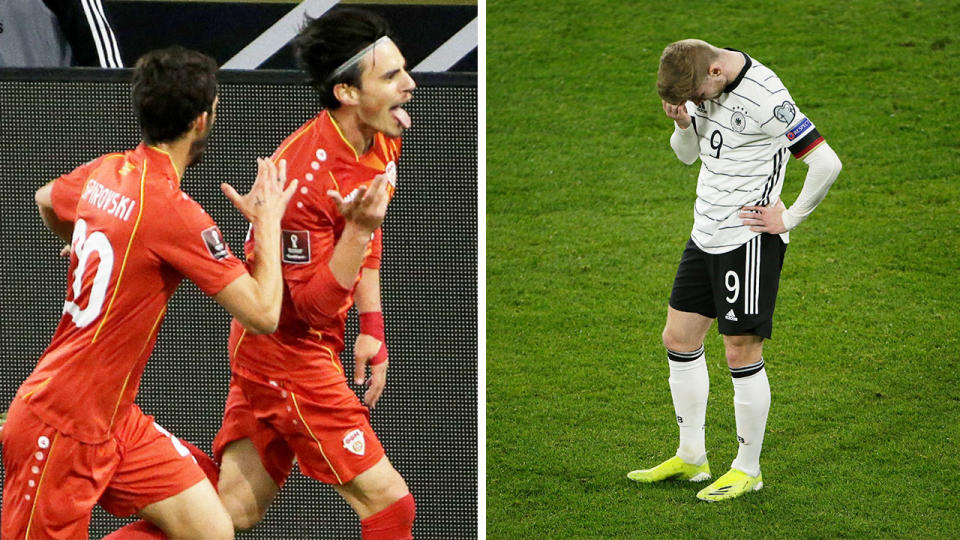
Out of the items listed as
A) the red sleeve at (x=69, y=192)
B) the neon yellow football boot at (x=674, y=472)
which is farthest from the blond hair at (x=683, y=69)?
the red sleeve at (x=69, y=192)

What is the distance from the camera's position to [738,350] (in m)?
4.73

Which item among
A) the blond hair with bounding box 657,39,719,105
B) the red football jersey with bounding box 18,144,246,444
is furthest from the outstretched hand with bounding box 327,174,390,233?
the blond hair with bounding box 657,39,719,105

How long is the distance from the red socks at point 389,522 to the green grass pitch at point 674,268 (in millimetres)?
1171

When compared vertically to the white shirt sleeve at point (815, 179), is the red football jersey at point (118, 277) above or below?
below

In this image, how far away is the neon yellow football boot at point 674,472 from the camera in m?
4.96

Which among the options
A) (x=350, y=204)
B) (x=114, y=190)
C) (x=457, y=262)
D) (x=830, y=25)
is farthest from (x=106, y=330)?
(x=830, y=25)

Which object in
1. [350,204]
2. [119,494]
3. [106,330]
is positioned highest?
[350,204]

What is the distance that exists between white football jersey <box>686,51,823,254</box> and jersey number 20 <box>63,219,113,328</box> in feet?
7.82

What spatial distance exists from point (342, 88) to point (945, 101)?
5.87 m

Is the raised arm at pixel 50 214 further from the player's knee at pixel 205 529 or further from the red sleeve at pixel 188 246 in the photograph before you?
the player's knee at pixel 205 529

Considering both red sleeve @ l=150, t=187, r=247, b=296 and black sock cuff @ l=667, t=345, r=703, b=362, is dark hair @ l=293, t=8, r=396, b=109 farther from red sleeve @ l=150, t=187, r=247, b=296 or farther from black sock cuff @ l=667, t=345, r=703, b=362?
black sock cuff @ l=667, t=345, r=703, b=362

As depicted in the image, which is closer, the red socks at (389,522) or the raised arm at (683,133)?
the red socks at (389,522)

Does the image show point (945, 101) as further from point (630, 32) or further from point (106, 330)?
point (106, 330)

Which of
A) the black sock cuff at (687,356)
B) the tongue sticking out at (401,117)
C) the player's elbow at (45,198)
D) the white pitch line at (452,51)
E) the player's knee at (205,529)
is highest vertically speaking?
the white pitch line at (452,51)
